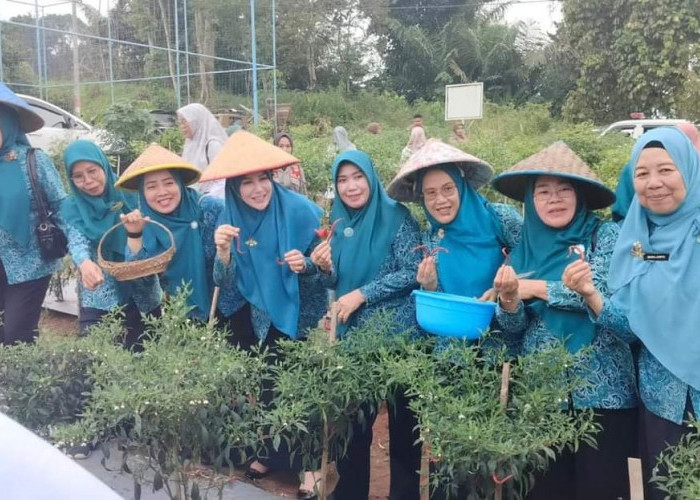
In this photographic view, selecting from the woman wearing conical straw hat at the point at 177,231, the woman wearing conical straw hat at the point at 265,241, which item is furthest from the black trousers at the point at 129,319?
the woman wearing conical straw hat at the point at 265,241

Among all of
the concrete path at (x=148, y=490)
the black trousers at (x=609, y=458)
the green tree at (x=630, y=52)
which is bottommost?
the concrete path at (x=148, y=490)

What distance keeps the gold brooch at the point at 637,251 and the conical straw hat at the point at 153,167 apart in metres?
1.95

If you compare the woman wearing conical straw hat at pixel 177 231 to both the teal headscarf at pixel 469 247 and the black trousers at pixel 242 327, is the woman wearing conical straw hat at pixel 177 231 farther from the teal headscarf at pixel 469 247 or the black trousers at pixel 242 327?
the teal headscarf at pixel 469 247

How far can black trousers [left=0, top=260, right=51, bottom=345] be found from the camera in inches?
141

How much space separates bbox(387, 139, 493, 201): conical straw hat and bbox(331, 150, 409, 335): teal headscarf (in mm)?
63

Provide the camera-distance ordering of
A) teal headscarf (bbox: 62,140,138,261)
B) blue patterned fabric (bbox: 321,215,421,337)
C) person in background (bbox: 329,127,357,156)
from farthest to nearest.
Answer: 1. person in background (bbox: 329,127,357,156)
2. teal headscarf (bbox: 62,140,138,261)
3. blue patterned fabric (bbox: 321,215,421,337)

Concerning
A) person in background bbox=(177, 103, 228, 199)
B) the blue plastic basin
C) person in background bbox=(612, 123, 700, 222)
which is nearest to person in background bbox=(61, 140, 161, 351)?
the blue plastic basin

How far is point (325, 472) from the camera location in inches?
97.1

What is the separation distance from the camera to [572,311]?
7.64ft

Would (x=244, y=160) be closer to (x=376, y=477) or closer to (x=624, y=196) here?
(x=624, y=196)

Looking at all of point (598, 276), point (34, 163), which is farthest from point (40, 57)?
point (598, 276)

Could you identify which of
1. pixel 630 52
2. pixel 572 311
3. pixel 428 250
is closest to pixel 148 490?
pixel 428 250

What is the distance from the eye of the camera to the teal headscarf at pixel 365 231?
113 inches

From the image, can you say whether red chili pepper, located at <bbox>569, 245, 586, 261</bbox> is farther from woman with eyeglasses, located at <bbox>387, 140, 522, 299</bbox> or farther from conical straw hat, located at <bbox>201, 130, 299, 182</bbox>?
conical straw hat, located at <bbox>201, 130, 299, 182</bbox>
